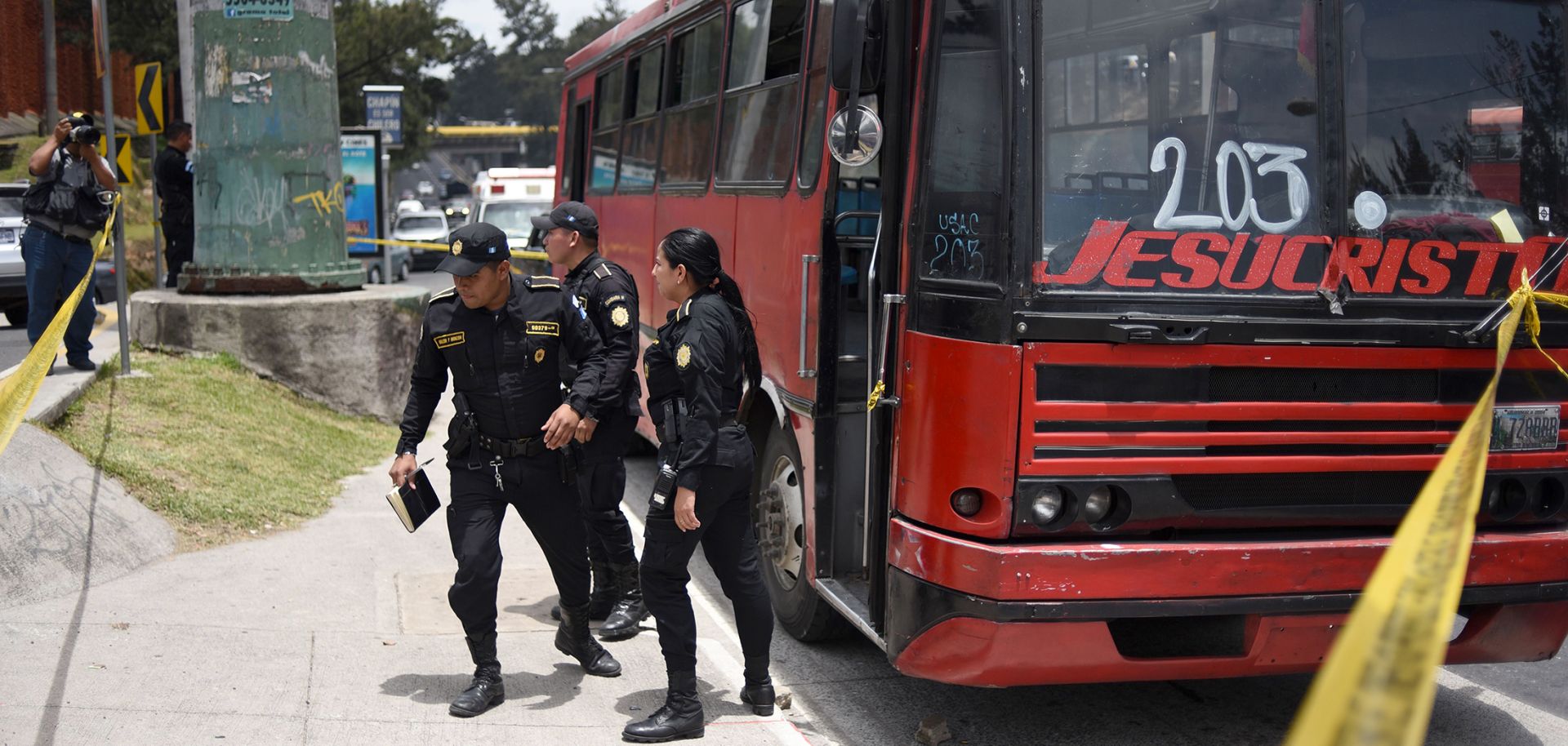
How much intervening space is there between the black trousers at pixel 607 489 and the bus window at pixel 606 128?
14.1ft

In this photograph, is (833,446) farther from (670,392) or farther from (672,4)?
(672,4)

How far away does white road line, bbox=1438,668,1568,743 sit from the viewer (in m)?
5.16

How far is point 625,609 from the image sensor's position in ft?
20.5

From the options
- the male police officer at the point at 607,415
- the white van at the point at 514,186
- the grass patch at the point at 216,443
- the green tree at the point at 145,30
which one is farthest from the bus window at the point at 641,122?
the green tree at the point at 145,30

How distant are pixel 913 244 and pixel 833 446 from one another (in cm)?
107

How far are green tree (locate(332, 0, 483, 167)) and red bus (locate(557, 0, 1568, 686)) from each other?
42.0 metres

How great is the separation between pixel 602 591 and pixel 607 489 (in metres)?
0.62

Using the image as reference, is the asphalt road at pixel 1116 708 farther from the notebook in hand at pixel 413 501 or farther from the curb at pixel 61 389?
the curb at pixel 61 389

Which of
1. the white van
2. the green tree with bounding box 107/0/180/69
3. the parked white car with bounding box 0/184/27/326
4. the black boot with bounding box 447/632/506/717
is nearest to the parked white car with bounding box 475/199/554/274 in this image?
the white van

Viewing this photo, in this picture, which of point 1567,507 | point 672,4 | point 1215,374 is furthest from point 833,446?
point 672,4

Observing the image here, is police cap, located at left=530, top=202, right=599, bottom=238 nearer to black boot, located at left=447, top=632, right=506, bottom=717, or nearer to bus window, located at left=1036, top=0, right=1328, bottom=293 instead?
black boot, located at left=447, top=632, right=506, bottom=717

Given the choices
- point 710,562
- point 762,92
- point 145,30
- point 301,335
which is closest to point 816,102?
point 762,92

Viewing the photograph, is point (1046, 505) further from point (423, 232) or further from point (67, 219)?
point (423, 232)

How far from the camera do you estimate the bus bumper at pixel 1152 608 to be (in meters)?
4.23
